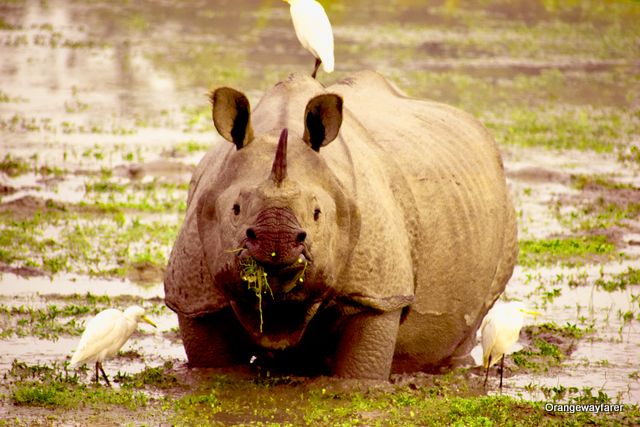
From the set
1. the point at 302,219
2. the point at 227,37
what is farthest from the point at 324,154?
the point at 227,37

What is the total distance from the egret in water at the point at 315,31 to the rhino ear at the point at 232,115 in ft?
8.24

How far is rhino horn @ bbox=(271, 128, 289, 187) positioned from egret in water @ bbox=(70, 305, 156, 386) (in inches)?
66.3

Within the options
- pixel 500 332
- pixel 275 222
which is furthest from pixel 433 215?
pixel 275 222

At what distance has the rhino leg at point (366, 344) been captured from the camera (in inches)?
294

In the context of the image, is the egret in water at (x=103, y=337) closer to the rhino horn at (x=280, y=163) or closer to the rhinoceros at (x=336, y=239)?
the rhinoceros at (x=336, y=239)

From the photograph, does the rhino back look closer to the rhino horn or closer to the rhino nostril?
the rhino horn

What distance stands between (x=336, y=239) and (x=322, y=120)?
59cm

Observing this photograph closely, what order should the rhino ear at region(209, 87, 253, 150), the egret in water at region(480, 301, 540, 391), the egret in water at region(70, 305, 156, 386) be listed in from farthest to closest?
the egret in water at region(480, 301, 540, 391)
the egret in water at region(70, 305, 156, 386)
the rhino ear at region(209, 87, 253, 150)

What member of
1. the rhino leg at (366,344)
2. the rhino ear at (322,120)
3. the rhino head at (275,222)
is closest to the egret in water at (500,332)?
the rhino leg at (366,344)

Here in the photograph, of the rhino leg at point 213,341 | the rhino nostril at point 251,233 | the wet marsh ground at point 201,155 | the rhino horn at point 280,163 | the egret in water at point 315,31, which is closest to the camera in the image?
the rhino nostril at point 251,233

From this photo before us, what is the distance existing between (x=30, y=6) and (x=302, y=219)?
→ 2593 centimetres

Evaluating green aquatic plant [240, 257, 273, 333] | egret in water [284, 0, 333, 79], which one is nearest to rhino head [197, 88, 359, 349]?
green aquatic plant [240, 257, 273, 333]

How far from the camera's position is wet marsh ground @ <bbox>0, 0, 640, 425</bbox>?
24.0 feet

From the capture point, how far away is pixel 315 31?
9.97 meters
